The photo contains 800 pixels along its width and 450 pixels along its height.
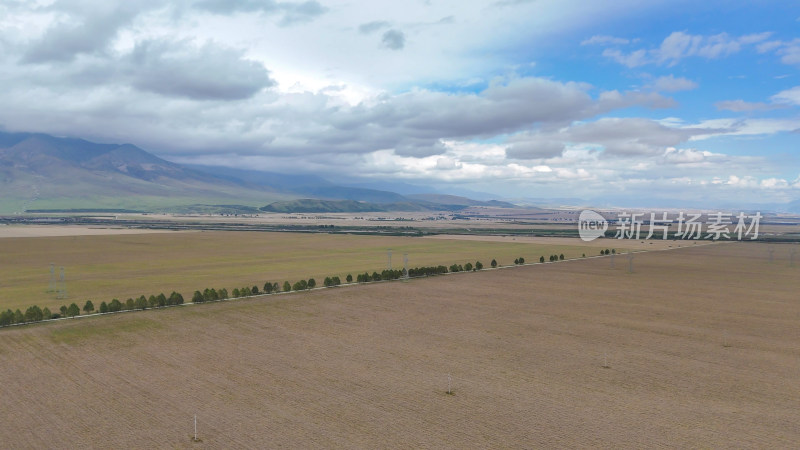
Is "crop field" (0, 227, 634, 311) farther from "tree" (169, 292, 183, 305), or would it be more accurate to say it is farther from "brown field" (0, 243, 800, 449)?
"brown field" (0, 243, 800, 449)

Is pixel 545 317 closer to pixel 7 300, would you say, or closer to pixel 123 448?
pixel 123 448

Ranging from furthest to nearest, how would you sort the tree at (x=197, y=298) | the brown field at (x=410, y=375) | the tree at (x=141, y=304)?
1. the tree at (x=197, y=298)
2. the tree at (x=141, y=304)
3. the brown field at (x=410, y=375)

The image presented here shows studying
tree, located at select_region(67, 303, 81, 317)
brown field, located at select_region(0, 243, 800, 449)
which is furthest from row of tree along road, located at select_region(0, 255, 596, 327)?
brown field, located at select_region(0, 243, 800, 449)

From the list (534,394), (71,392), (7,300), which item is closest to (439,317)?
(534,394)

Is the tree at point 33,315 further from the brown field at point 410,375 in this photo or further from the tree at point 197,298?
the tree at point 197,298

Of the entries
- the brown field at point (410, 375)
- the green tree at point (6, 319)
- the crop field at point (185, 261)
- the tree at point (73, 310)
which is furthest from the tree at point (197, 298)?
the green tree at point (6, 319)

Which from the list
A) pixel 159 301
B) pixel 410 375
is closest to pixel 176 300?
pixel 159 301
